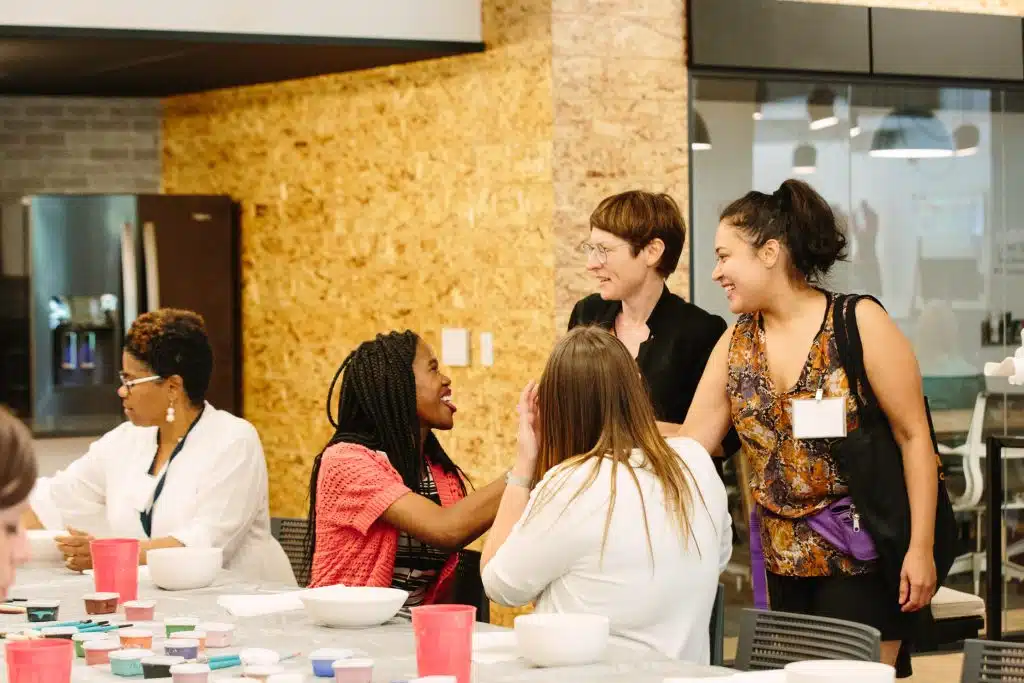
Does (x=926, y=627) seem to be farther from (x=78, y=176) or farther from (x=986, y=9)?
(x=78, y=176)

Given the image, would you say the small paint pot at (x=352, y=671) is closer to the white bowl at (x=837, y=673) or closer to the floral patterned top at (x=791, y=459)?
the white bowl at (x=837, y=673)

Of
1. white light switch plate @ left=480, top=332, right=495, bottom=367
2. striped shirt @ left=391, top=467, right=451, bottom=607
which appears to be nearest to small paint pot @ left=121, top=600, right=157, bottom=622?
striped shirt @ left=391, top=467, right=451, bottom=607

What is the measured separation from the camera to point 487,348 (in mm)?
6281

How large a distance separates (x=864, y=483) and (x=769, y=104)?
3.21 metres

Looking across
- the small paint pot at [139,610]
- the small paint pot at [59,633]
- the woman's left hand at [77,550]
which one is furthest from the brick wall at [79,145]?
the small paint pot at [59,633]

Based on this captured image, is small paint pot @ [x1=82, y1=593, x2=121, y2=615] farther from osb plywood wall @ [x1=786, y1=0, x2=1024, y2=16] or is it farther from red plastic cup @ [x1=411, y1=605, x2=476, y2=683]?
osb plywood wall @ [x1=786, y1=0, x2=1024, y2=16]

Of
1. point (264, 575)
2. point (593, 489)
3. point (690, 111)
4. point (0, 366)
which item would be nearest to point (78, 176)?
point (0, 366)

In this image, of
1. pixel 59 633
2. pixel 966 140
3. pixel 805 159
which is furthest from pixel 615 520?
pixel 966 140

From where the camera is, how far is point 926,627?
3654 millimetres

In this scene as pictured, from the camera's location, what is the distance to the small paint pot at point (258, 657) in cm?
267

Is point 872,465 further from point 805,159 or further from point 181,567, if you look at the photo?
point 805,159

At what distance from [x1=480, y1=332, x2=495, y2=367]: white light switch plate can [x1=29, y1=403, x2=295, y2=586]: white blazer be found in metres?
2.02

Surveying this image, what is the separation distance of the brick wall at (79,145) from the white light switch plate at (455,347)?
2.43m

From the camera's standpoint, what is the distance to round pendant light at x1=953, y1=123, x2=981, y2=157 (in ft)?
22.5
